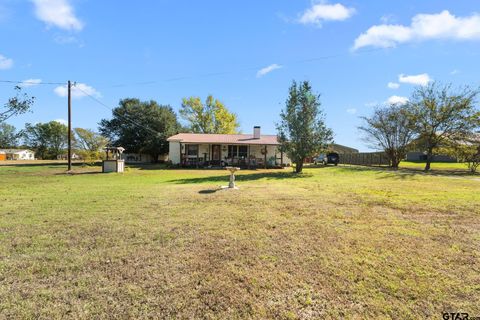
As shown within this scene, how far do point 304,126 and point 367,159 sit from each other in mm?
18054

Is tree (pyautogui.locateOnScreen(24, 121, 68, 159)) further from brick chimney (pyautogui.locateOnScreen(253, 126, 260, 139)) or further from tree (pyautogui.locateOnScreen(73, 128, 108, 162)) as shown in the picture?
brick chimney (pyautogui.locateOnScreen(253, 126, 260, 139))

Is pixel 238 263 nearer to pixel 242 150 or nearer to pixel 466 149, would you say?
pixel 466 149

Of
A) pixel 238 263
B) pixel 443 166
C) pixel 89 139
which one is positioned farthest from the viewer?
pixel 89 139

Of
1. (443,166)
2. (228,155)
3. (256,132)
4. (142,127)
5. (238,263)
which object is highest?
(142,127)

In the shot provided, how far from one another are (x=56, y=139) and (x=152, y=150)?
5267cm

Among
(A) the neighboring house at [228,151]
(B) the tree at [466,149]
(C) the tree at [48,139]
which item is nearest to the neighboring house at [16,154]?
(C) the tree at [48,139]

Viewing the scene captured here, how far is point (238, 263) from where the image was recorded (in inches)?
138

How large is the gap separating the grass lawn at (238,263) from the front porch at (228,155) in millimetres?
19233

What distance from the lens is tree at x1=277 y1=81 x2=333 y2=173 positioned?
1705cm

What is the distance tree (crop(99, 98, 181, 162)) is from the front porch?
31.7ft

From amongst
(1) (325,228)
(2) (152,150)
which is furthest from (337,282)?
(2) (152,150)

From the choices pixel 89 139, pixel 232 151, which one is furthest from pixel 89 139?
pixel 232 151

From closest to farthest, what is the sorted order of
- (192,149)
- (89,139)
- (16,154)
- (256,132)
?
1. (192,149)
2. (256,132)
3. (89,139)
4. (16,154)

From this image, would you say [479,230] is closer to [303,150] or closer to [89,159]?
[303,150]
